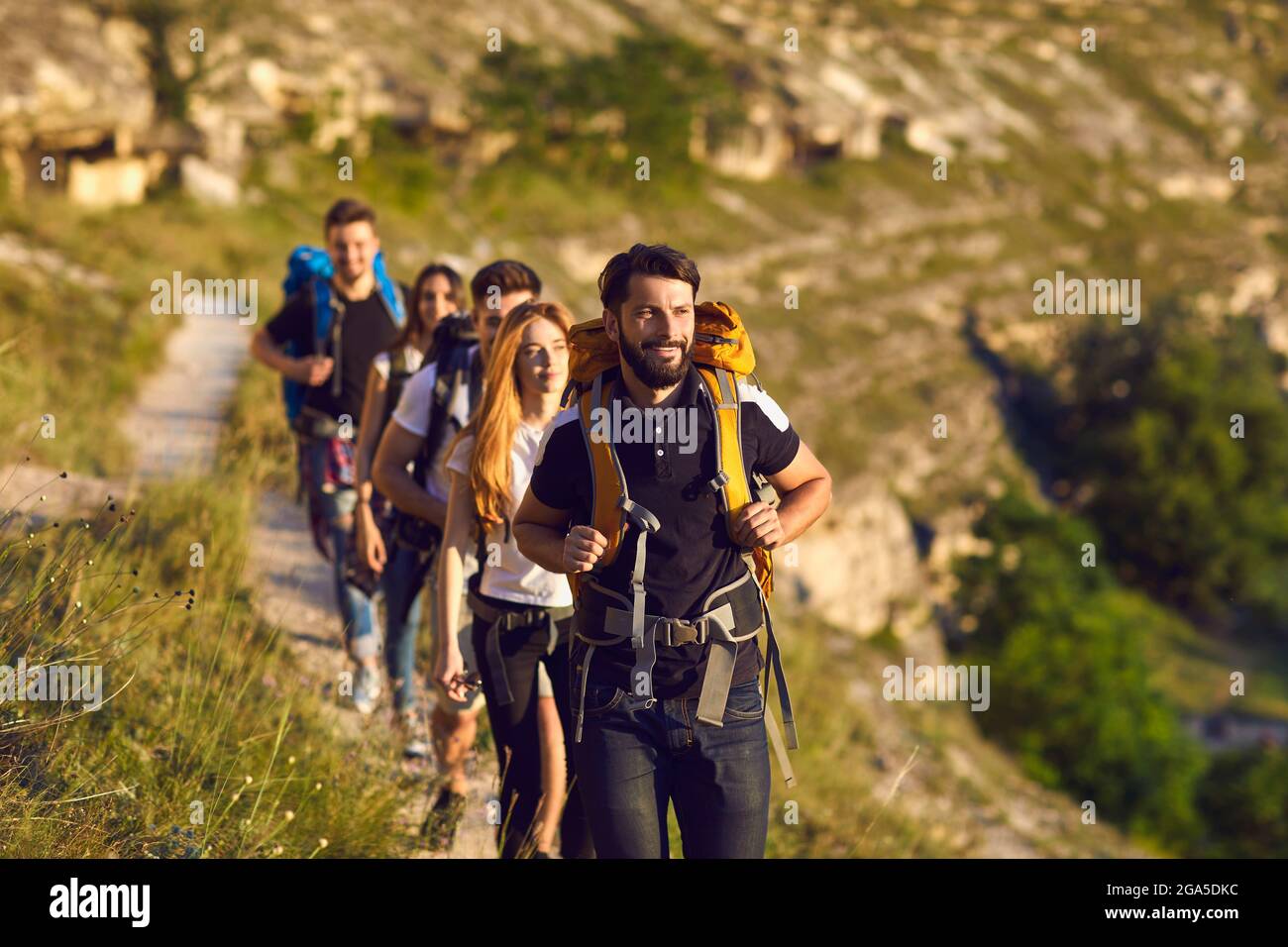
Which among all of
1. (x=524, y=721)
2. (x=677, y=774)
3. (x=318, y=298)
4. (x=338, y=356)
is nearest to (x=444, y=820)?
(x=524, y=721)

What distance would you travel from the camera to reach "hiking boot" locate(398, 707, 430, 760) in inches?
193

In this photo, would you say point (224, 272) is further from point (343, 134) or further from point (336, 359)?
point (343, 134)

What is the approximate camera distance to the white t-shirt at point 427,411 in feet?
14.2

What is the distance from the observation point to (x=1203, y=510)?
49.7m

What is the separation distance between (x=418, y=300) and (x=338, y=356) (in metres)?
0.66

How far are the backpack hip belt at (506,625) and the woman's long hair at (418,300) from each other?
1.59 meters

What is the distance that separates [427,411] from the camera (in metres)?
4.34

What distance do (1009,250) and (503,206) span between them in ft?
102

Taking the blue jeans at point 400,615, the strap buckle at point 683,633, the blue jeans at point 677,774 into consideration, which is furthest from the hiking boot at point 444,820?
the strap buckle at point 683,633

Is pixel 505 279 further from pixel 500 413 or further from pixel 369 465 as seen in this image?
pixel 369 465
